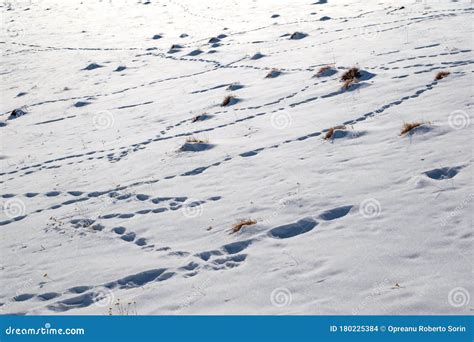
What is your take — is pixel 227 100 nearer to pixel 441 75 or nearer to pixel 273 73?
pixel 273 73

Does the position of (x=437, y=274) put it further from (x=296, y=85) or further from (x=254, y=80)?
(x=254, y=80)

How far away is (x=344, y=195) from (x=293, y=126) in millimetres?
3052

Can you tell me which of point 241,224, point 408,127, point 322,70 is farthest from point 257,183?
point 322,70

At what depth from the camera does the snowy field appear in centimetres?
494

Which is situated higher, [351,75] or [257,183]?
[351,75]

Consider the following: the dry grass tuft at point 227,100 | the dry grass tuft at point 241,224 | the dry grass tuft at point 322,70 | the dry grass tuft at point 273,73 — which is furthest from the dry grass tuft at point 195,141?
the dry grass tuft at point 273,73

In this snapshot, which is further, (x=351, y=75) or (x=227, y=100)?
(x=227, y=100)

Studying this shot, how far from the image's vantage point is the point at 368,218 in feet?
18.5

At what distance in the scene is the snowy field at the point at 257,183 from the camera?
4.94m

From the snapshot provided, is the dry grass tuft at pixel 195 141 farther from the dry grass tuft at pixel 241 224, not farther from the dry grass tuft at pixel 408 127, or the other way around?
the dry grass tuft at pixel 408 127

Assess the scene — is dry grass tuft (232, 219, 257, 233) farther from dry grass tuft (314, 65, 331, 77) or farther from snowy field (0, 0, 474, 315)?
dry grass tuft (314, 65, 331, 77)

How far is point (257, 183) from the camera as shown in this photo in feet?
23.5

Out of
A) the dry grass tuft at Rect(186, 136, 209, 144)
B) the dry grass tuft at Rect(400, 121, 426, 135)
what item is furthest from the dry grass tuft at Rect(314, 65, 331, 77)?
the dry grass tuft at Rect(400, 121, 426, 135)
